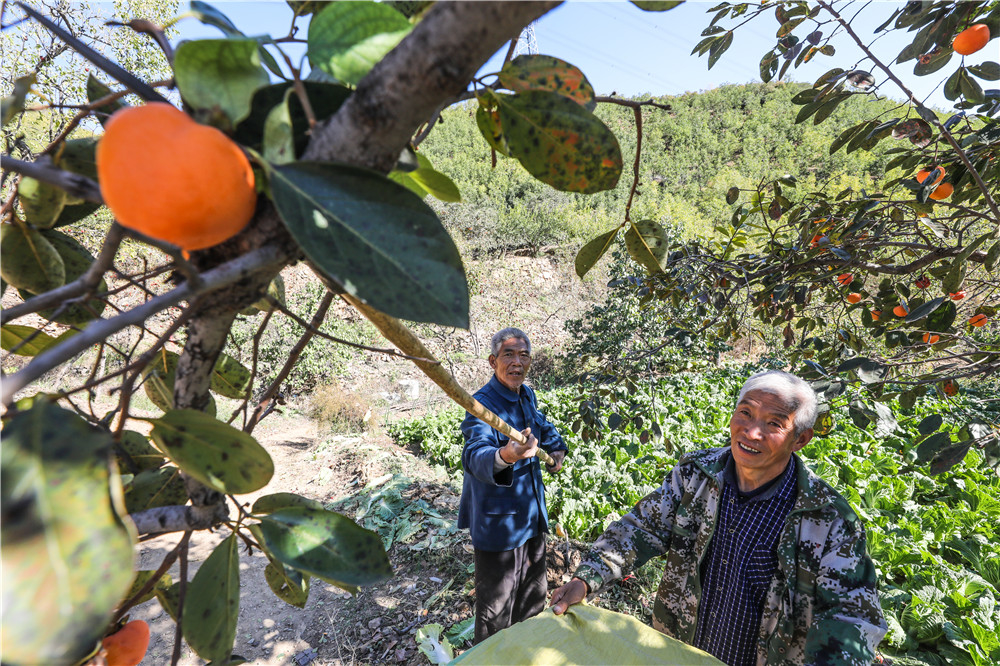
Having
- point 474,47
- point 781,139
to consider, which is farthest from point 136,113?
point 781,139

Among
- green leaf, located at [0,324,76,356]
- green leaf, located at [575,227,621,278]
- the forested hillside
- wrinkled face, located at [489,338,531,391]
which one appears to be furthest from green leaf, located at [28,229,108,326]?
the forested hillside

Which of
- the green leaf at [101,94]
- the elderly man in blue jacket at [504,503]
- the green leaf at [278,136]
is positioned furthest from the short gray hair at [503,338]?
the green leaf at [278,136]

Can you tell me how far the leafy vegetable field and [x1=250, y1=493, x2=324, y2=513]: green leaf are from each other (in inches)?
47.0

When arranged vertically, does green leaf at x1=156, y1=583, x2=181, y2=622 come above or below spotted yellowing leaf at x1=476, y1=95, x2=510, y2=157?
below

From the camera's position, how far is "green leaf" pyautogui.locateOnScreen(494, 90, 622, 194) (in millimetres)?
419

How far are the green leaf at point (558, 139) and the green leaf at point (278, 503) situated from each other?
375mm

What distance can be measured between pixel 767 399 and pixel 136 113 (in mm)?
1705

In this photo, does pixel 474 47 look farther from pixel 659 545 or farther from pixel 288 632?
pixel 288 632

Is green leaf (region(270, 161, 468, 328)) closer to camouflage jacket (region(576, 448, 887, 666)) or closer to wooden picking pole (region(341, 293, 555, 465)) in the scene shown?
wooden picking pole (region(341, 293, 555, 465))

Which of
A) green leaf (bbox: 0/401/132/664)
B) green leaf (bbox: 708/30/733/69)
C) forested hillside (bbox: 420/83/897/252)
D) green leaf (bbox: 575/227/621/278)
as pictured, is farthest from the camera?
forested hillside (bbox: 420/83/897/252)

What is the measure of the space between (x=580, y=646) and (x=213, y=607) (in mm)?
944

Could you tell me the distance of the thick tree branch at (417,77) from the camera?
0.27 meters

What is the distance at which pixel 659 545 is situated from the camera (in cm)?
170

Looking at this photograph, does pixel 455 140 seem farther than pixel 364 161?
Yes
